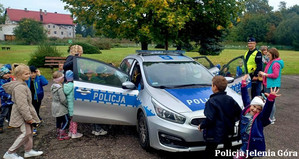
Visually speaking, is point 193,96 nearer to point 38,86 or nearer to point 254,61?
point 254,61

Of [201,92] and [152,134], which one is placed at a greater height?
[201,92]

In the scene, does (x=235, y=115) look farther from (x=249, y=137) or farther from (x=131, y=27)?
(x=131, y=27)

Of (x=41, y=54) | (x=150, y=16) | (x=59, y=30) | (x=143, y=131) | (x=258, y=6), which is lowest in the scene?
(x=143, y=131)

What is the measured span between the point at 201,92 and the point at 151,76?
3.45 ft

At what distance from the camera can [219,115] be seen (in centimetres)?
310

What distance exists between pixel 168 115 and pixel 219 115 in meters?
1.01

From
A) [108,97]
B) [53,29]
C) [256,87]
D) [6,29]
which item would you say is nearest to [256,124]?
[108,97]

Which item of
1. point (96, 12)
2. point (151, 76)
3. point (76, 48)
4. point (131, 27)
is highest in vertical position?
point (96, 12)

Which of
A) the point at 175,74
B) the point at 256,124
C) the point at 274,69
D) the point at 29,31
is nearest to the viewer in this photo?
the point at 256,124

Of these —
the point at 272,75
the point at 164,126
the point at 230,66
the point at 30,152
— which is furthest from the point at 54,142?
the point at 272,75

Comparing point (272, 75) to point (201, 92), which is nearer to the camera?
point (201, 92)

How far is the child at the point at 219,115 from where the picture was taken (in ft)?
10.2

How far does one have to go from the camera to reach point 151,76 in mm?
4945

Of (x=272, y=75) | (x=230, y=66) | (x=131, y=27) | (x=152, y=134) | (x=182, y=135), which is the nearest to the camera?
(x=182, y=135)
